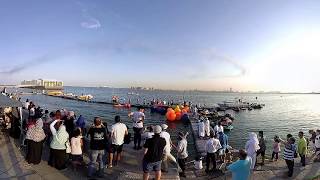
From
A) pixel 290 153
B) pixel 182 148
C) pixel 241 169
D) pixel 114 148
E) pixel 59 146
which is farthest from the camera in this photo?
pixel 290 153

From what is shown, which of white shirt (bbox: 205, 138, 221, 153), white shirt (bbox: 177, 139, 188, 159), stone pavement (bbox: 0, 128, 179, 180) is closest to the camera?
stone pavement (bbox: 0, 128, 179, 180)

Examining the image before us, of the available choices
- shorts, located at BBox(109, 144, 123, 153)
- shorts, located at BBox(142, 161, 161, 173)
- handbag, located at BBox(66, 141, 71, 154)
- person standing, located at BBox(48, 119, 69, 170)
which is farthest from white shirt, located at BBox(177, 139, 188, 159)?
person standing, located at BBox(48, 119, 69, 170)

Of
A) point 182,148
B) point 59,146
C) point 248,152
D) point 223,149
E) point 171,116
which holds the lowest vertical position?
point 171,116

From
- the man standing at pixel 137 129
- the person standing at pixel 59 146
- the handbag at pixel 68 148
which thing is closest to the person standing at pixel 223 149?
the man standing at pixel 137 129

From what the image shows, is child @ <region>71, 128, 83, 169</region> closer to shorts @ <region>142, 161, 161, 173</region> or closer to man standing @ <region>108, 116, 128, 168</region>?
man standing @ <region>108, 116, 128, 168</region>

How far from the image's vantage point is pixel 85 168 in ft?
32.6

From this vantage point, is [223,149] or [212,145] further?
[223,149]

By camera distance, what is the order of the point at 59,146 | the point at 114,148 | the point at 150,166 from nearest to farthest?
the point at 150,166 < the point at 59,146 < the point at 114,148

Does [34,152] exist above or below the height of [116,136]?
below

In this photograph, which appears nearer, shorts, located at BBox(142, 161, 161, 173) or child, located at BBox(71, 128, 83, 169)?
shorts, located at BBox(142, 161, 161, 173)

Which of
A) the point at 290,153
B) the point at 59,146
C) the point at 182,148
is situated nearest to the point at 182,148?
the point at 182,148

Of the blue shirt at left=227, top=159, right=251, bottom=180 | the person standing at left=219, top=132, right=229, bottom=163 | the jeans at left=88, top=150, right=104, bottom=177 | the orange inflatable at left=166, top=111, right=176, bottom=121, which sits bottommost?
the orange inflatable at left=166, top=111, right=176, bottom=121

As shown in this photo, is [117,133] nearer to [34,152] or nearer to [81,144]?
[81,144]

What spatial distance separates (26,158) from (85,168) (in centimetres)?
208
